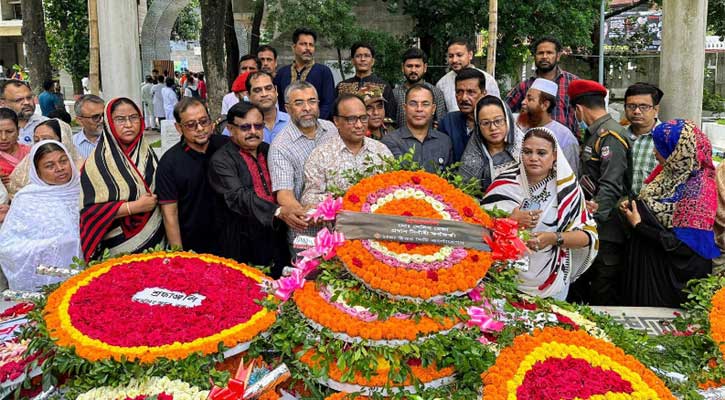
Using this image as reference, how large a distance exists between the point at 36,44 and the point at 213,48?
5210 millimetres

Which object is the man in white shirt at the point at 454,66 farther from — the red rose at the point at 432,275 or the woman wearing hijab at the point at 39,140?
the woman wearing hijab at the point at 39,140

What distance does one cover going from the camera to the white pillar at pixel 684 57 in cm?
648

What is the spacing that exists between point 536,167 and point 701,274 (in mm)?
1794

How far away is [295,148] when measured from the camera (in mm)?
4324

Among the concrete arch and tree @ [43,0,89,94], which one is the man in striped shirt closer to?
the concrete arch

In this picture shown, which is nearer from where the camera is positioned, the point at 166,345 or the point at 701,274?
the point at 166,345

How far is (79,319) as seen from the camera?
10.1 ft

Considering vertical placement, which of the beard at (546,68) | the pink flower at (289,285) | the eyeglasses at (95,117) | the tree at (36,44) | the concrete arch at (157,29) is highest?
the concrete arch at (157,29)

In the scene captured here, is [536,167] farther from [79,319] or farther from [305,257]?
[79,319]

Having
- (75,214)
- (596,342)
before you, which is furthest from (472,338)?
(75,214)

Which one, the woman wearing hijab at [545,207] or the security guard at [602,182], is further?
the security guard at [602,182]

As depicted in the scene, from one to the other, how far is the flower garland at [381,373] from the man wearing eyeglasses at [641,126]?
3.22 metres

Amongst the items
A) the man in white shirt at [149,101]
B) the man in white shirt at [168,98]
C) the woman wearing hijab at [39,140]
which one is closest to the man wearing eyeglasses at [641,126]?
the woman wearing hijab at [39,140]

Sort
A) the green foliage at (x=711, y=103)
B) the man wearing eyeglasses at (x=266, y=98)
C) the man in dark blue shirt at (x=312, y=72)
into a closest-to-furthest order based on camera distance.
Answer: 1. the man wearing eyeglasses at (x=266, y=98)
2. the man in dark blue shirt at (x=312, y=72)
3. the green foliage at (x=711, y=103)
